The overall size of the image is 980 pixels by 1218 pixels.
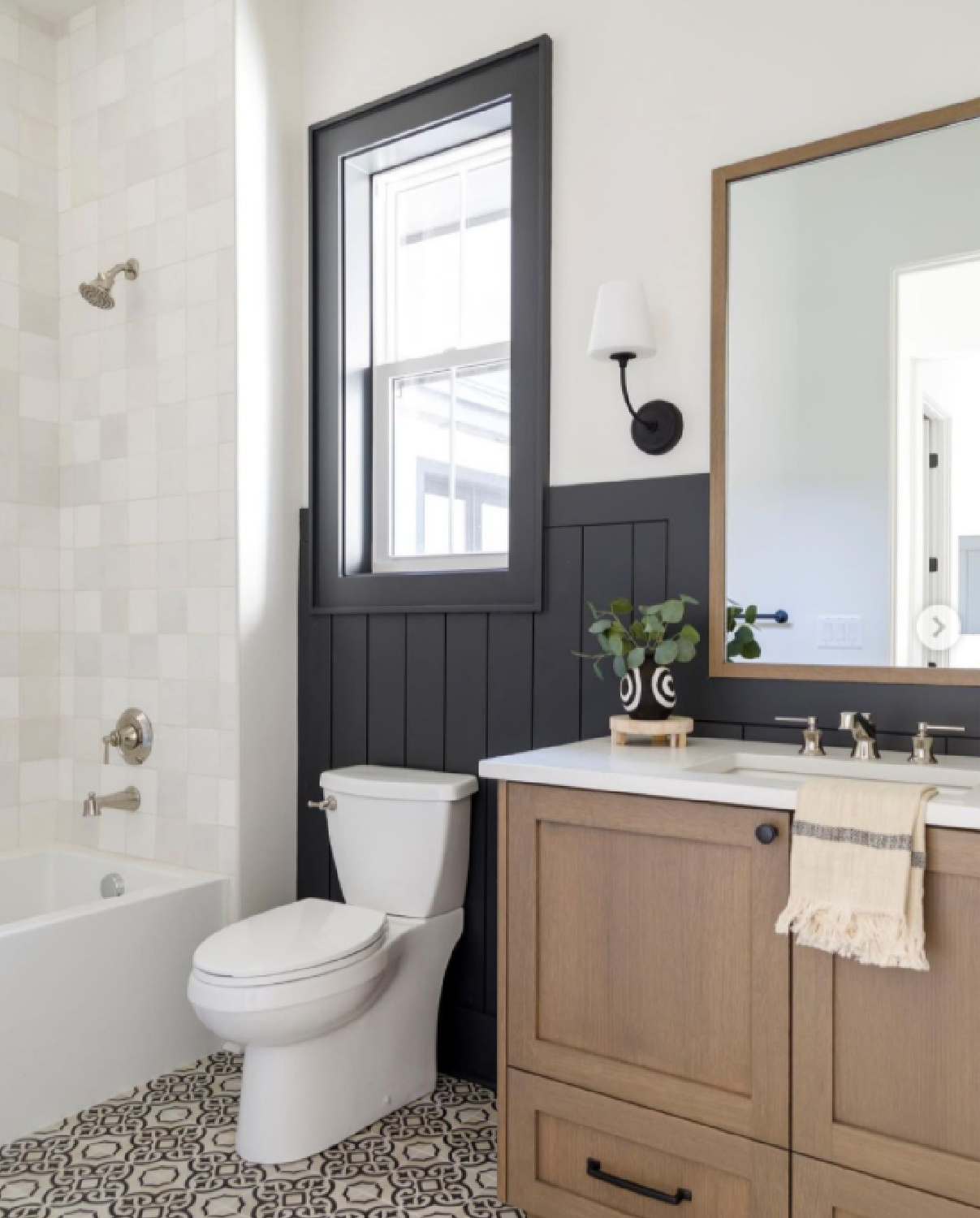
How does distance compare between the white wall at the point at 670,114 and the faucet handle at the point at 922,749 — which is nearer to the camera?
the faucet handle at the point at 922,749

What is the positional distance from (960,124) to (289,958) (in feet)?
6.39

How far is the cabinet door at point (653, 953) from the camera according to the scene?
155cm

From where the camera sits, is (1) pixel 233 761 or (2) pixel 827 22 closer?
(2) pixel 827 22

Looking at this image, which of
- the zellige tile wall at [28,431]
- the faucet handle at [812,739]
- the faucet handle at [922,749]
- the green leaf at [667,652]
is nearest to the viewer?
the faucet handle at [922,749]

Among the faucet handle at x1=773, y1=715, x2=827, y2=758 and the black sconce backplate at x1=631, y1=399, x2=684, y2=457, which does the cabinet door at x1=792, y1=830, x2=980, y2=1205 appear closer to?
the faucet handle at x1=773, y1=715, x2=827, y2=758

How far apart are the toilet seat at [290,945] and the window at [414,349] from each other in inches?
29.8

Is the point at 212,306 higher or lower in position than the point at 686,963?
higher

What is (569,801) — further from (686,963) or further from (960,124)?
(960,124)

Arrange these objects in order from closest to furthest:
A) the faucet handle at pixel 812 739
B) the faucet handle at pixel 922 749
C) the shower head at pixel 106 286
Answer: the faucet handle at pixel 922 749 < the faucet handle at pixel 812 739 < the shower head at pixel 106 286

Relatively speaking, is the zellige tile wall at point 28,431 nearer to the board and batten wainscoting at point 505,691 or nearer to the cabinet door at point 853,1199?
the board and batten wainscoting at point 505,691

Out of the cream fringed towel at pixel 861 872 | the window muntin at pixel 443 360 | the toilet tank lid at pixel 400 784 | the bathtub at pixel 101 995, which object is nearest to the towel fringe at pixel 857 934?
the cream fringed towel at pixel 861 872

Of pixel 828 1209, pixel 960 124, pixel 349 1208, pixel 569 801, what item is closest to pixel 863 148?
pixel 960 124

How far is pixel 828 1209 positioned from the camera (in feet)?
4.92

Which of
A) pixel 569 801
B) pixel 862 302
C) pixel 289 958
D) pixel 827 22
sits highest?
pixel 827 22
